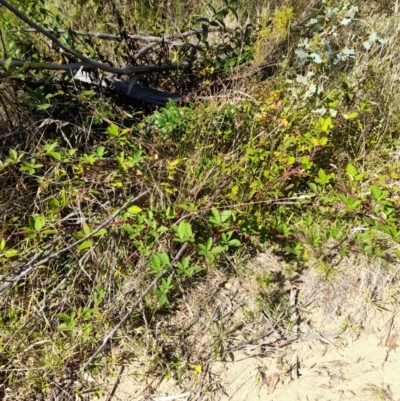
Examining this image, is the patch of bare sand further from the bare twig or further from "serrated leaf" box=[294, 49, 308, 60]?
"serrated leaf" box=[294, 49, 308, 60]

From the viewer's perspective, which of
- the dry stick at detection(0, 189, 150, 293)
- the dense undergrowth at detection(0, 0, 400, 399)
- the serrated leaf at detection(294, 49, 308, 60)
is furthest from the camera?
the serrated leaf at detection(294, 49, 308, 60)

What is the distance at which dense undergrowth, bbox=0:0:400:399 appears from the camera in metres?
1.78

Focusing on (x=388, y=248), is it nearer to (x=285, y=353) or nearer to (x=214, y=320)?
(x=285, y=353)

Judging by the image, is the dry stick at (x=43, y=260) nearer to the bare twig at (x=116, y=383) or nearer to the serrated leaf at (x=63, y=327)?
the serrated leaf at (x=63, y=327)

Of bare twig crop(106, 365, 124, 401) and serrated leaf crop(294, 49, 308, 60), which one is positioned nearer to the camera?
bare twig crop(106, 365, 124, 401)

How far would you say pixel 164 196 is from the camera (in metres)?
2.05

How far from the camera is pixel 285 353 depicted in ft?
6.02

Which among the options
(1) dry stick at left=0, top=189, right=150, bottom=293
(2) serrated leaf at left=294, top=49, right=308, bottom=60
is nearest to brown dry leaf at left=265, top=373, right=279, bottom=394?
(1) dry stick at left=0, top=189, right=150, bottom=293

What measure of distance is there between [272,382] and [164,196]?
1.06m

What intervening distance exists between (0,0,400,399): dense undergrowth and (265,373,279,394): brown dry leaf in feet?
1.08

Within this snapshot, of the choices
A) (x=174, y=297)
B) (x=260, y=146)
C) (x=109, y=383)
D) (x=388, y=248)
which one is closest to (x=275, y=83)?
(x=260, y=146)

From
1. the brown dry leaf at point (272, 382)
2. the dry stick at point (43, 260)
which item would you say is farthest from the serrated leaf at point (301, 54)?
the brown dry leaf at point (272, 382)

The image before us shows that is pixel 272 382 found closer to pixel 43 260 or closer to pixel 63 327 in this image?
pixel 63 327

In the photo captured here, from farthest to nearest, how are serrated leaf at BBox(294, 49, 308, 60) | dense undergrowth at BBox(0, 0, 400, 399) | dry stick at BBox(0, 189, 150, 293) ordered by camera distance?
1. serrated leaf at BBox(294, 49, 308, 60)
2. dense undergrowth at BBox(0, 0, 400, 399)
3. dry stick at BBox(0, 189, 150, 293)
